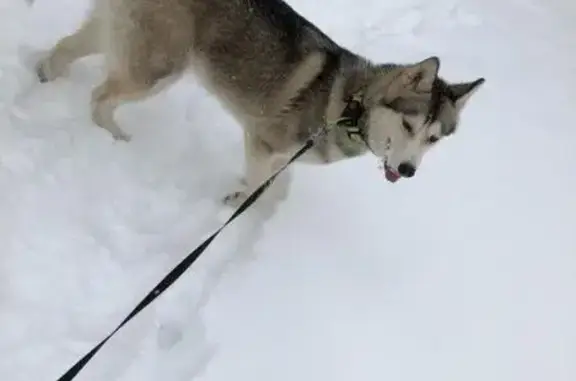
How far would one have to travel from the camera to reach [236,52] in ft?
9.67

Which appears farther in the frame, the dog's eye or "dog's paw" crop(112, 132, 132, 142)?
"dog's paw" crop(112, 132, 132, 142)

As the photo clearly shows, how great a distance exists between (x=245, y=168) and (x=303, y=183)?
30cm

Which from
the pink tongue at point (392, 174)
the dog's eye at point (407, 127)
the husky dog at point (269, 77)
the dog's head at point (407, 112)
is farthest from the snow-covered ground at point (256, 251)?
the dog's eye at point (407, 127)

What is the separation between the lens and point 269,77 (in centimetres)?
297

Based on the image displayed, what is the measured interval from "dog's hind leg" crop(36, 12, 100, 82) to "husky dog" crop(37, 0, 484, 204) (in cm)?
6

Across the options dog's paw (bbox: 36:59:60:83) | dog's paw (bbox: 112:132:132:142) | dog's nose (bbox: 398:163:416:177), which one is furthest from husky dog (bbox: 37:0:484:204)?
dog's paw (bbox: 36:59:60:83)

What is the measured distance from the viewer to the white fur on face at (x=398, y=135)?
8.90ft

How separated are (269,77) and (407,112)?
0.56 metres

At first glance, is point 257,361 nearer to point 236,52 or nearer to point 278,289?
point 278,289

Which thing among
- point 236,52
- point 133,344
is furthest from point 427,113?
point 133,344

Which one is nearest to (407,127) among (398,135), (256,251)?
(398,135)

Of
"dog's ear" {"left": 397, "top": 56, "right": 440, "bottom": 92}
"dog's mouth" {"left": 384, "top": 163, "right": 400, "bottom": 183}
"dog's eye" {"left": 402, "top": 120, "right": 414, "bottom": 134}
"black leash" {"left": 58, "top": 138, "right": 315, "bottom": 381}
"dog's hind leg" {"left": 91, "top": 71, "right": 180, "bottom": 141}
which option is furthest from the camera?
"dog's hind leg" {"left": 91, "top": 71, "right": 180, "bottom": 141}

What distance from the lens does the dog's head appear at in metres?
2.68

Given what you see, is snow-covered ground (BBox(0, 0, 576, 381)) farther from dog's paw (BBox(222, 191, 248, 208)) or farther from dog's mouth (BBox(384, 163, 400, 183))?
dog's mouth (BBox(384, 163, 400, 183))
